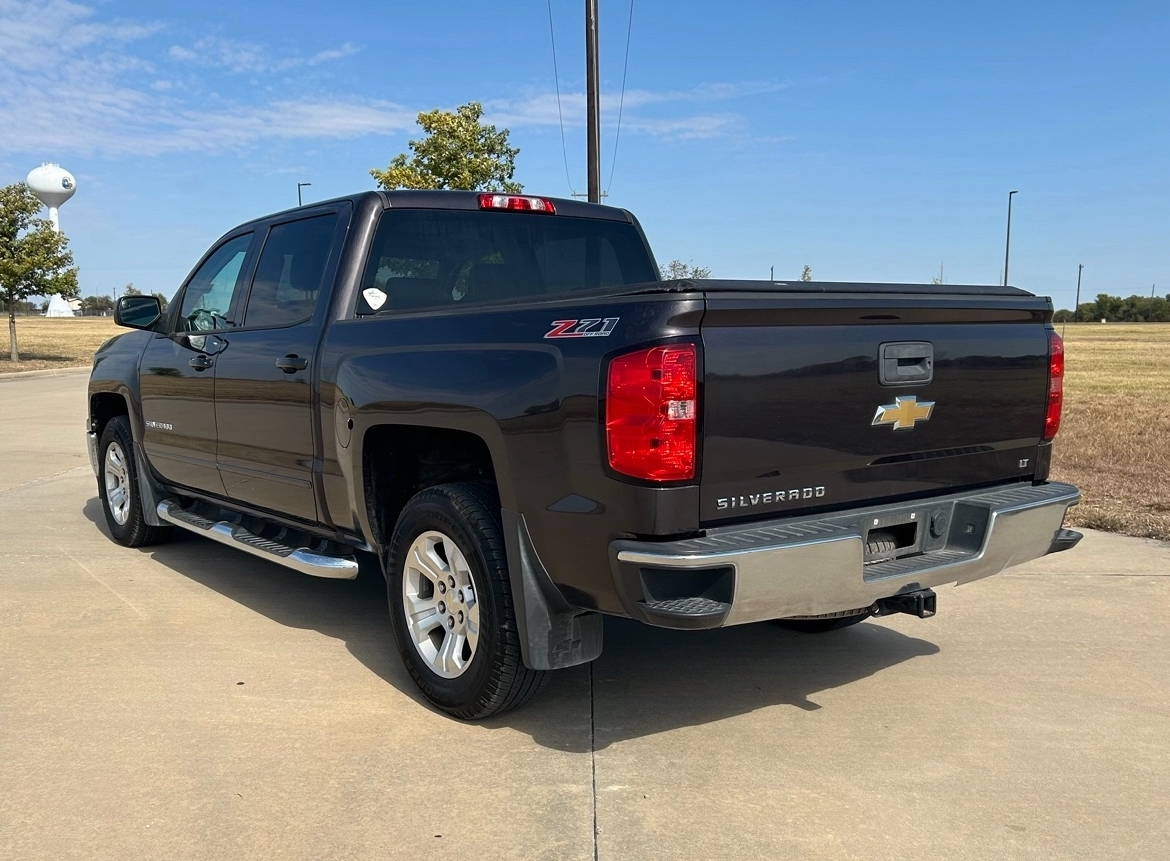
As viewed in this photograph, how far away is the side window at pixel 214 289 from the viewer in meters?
5.43

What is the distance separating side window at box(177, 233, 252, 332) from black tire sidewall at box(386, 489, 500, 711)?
194cm

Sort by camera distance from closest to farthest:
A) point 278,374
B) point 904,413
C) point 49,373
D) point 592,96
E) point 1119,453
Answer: point 904,413 < point 278,374 < point 1119,453 < point 592,96 < point 49,373

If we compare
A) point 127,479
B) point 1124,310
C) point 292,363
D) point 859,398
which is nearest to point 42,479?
point 127,479

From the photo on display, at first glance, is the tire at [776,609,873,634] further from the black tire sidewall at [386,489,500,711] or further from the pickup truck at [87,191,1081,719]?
the black tire sidewall at [386,489,500,711]

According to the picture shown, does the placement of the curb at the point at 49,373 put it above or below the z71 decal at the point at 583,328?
below

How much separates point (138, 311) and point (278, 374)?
1683 mm

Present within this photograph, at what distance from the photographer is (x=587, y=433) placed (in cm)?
311

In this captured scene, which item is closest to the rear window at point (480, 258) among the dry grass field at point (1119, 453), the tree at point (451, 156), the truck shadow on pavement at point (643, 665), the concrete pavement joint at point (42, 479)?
the truck shadow on pavement at point (643, 665)

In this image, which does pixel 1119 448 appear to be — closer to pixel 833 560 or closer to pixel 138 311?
pixel 833 560

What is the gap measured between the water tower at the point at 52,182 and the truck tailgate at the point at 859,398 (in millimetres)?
85696

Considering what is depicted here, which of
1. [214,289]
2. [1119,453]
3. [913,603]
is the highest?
[214,289]

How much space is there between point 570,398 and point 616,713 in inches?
55.8

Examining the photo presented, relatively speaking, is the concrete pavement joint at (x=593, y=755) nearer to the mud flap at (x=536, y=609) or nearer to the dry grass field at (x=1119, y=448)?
the mud flap at (x=536, y=609)

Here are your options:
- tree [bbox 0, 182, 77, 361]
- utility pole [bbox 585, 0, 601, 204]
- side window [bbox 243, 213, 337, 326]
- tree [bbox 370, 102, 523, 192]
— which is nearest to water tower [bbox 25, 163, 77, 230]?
tree [bbox 0, 182, 77, 361]
